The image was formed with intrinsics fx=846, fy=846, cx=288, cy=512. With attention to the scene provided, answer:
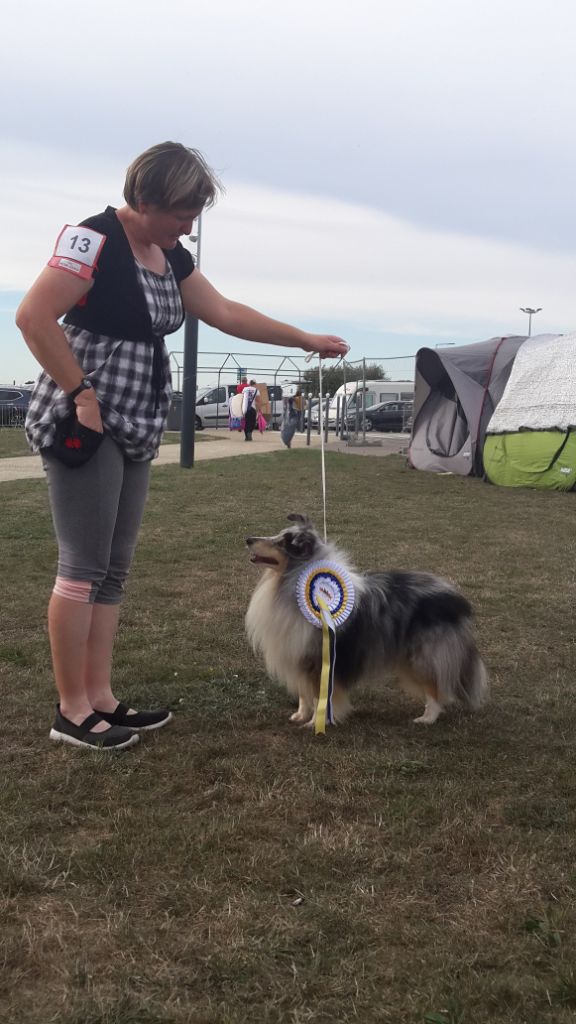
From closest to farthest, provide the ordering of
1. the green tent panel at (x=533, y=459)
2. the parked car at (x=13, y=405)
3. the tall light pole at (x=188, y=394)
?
1. the green tent panel at (x=533, y=459)
2. the tall light pole at (x=188, y=394)
3. the parked car at (x=13, y=405)

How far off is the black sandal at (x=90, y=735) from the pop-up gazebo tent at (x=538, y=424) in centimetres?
1032

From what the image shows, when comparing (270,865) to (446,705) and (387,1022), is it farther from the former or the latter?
(446,705)

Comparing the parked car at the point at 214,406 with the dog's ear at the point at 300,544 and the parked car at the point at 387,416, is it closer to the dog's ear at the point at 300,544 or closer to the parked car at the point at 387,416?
the parked car at the point at 387,416

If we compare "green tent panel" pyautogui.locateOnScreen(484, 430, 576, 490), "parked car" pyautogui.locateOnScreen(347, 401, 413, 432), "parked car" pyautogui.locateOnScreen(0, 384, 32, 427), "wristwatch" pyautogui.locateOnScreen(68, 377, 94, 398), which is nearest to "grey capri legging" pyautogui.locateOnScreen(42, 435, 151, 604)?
"wristwatch" pyautogui.locateOnScreen(68, 377, 94, 398)

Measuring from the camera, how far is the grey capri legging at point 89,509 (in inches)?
113

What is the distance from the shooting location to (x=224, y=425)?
101 ft

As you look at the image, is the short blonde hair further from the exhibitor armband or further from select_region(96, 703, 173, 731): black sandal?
select_region(96, 703, 173, 731): black sandal

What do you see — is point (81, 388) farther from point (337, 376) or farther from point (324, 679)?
point (337, 376)

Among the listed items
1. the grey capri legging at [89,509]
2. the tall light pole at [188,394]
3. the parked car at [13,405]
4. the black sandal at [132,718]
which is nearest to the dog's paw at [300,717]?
the black sandal at [132,718]

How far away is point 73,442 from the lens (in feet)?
9.15

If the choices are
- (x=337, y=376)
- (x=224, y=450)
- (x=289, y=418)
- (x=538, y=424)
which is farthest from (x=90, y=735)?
(x=337, y=376)

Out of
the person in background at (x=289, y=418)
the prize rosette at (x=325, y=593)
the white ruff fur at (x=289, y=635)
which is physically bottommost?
the white ruff fur at (x=289, y=635)

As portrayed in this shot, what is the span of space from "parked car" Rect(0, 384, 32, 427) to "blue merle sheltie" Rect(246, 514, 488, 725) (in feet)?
79.8

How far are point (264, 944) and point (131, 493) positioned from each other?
1643 mm
